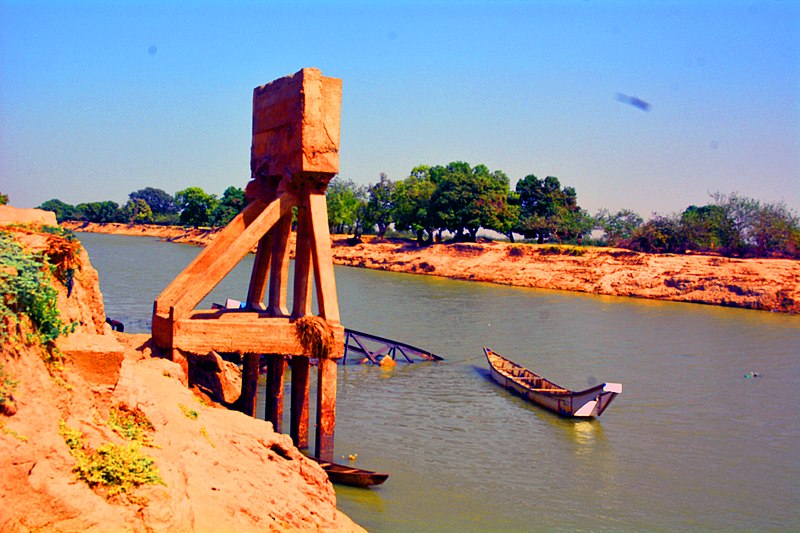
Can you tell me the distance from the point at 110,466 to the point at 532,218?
215 ft

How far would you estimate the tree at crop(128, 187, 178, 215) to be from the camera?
6673 inches

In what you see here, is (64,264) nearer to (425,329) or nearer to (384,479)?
(384,479)

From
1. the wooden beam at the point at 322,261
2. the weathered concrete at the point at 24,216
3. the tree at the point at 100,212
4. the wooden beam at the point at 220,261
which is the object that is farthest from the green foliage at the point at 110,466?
the tree at the point at 100,212

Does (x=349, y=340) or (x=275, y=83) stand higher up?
(x=275, y=83)

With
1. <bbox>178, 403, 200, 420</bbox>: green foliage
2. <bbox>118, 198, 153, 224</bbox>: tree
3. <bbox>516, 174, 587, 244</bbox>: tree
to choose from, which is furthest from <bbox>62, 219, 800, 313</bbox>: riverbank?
<bbox>118, 198, 153, 224</bbox>: tree

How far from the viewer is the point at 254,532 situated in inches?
293

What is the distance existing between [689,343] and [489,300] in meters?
14.6

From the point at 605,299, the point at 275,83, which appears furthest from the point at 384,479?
the point at 605,299

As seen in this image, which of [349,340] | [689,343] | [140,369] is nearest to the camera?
[140,369]

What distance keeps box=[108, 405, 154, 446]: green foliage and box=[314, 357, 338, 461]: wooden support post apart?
538 centimetres

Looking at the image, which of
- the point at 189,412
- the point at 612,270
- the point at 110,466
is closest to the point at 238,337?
the point at 189,412

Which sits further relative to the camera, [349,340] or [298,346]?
[349,340]

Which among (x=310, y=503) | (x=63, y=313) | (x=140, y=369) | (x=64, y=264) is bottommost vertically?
(x=310, y=503)

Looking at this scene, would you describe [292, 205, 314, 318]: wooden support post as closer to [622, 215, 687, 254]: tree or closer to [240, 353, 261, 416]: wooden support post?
[240, 353, 261, 416]: wooden support post
